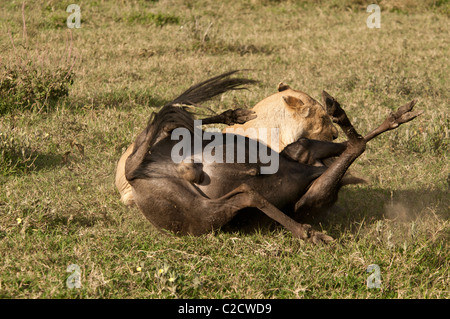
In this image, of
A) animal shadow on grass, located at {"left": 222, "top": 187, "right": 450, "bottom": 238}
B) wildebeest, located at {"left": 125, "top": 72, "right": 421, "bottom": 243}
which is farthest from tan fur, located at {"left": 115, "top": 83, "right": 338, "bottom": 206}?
wildebeest, located at {"left": 125, "top": 72, "right": 421, "bottom": 243}

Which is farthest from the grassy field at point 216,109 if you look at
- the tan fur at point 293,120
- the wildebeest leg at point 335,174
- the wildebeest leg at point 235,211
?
the tan fur at point 293,120

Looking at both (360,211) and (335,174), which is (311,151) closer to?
(335,174)

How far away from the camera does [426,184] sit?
4.88 metres

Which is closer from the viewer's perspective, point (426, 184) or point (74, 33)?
point (426, 184)

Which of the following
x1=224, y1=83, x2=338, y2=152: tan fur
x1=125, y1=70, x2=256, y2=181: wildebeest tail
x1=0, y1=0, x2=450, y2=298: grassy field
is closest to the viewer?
x1=0, y1=0, x2=450, y2=298: grassy field

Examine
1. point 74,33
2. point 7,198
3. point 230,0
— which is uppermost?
point 230,0

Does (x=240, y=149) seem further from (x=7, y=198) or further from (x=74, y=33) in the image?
(x=74, y=33)

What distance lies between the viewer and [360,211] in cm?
429

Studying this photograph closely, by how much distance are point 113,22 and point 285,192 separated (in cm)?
815

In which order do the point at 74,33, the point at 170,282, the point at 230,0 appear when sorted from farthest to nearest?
the point at 230,0
the point at 74,33
the point at 170,282

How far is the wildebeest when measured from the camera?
11.2ft

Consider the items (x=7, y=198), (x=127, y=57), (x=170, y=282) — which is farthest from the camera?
(x=127, y=57)

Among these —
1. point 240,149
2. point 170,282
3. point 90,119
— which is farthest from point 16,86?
point 170,282

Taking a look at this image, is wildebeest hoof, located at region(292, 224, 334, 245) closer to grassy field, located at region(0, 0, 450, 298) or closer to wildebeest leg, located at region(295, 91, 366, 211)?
grassy field, located at region(0, 0, 450, 298)
